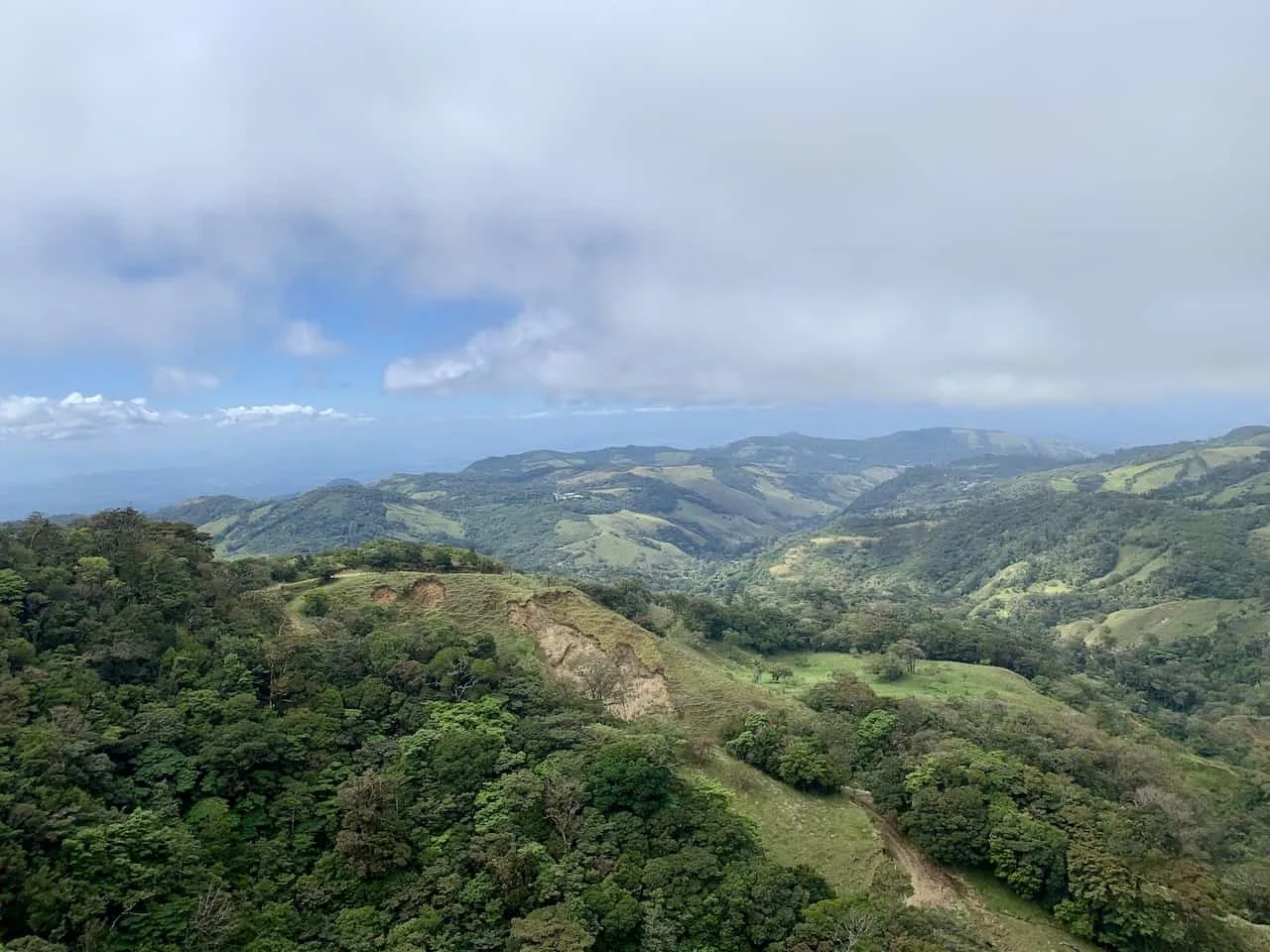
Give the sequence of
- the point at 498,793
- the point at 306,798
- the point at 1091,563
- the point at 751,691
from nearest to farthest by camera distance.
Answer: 1. the point at 306,798
2. the point at 498,793
3. the point at 751,691
4. the point at 1091,563

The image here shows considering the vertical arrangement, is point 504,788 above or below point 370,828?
below

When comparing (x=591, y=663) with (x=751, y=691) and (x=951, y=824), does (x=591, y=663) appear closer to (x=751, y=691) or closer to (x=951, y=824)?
(x=751, y=691)

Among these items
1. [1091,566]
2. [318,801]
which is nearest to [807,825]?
[318,801]

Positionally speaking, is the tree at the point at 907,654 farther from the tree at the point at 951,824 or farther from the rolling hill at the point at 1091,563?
the rolling hill at the point at 1091,563

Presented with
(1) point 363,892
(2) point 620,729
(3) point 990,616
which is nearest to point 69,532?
(1) point 363,892

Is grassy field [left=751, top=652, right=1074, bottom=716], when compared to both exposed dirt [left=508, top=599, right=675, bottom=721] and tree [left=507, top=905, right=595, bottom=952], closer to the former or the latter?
exposed dirt [left=508, top=599, right=675, bottom=721]

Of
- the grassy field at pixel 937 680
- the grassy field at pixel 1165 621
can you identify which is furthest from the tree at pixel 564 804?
the grassy field at pixel 1165 621

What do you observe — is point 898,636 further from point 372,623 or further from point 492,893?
point 492,893
